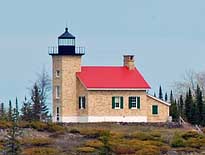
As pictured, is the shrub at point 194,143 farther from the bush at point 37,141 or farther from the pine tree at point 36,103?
the pine tree at point 36,103

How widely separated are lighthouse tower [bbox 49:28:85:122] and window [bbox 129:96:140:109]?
11.8 feet

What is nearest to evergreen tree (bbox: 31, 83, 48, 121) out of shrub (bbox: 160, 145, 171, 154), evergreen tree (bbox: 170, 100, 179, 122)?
evergreen tree (bbox: 170, 100, 179, 122)

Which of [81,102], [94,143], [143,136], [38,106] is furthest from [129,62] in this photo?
[94,143]

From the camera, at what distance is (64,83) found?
70.1 metres

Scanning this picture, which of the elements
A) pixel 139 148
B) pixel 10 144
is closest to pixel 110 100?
pixel 139 148

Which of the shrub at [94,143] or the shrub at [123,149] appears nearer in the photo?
the shrub at [123,149]

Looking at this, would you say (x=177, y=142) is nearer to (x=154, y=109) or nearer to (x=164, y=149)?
(x=164, y=149)

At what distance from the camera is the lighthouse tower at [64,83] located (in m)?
69.9

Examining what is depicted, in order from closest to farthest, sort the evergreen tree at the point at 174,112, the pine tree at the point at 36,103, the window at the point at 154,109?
the window at the point at 154,109
the evergreen tree at the point at 174,112
the pine tree at the point at 36,103

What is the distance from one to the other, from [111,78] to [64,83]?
3094 millimetres

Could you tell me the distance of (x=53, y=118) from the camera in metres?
70.9

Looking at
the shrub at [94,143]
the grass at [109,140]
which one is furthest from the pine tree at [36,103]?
the shrub at [94,143]

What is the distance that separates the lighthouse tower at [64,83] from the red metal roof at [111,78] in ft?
2.14

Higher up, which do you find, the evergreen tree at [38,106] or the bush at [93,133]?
the evergreen tree at [38,106]
